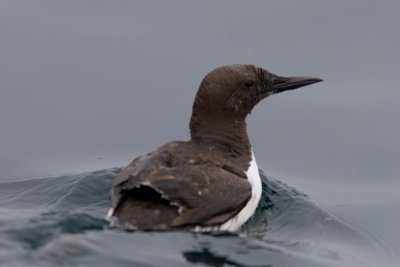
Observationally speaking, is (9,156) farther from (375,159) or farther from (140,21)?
(375,159)

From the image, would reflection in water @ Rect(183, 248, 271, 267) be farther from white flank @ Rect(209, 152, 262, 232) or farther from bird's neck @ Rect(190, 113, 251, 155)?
bird's neck @ Rect(190, 113, 251, 155)

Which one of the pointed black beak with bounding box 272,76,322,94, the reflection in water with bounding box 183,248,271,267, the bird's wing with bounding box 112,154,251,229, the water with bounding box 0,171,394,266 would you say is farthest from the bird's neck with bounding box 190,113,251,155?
the reflection in water with bounding box 183,248,271,267

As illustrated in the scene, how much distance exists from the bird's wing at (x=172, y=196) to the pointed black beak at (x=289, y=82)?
5.56 ft

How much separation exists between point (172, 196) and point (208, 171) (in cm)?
56

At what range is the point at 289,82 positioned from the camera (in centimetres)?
1348

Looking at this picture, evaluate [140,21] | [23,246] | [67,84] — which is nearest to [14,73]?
[67,84]

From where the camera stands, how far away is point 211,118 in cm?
1301

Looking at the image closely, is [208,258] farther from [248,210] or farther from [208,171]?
[248,210]

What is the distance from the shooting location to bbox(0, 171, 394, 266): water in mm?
11203

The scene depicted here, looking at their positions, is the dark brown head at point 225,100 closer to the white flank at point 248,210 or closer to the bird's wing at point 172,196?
the white flank at point 248,210

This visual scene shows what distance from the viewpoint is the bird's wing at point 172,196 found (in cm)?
1171

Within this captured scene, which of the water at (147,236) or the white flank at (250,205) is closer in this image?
the water at (147,236)

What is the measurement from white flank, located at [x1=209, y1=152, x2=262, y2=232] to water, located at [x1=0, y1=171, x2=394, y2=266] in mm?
116

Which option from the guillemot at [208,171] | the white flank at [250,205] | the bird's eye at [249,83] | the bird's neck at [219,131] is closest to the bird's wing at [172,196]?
the guillemot at [208,171]
